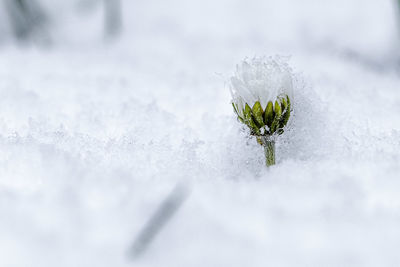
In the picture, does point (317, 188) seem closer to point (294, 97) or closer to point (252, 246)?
point (252, 246)

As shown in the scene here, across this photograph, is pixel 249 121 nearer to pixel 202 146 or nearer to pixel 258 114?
pixel 258 114

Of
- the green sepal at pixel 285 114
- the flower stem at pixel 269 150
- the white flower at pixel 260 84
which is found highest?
the white flower at pixel 260 84

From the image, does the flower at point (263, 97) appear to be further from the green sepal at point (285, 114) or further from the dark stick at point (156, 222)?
the dark stick at point (156, 222)

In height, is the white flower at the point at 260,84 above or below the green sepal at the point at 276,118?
above

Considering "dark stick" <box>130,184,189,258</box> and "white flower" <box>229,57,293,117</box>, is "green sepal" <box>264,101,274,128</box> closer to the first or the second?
"white flower" <box>229,57,293,117</box>

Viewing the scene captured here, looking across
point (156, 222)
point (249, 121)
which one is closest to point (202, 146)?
point (249, 121)

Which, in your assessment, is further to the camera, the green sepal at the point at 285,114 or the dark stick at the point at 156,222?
the green sepal at the point at 285,114

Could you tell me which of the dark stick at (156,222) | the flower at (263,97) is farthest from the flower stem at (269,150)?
the dark stick at (156,222)
